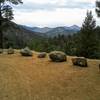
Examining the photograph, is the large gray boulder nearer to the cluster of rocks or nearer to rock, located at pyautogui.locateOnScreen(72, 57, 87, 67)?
the cluster of rocks

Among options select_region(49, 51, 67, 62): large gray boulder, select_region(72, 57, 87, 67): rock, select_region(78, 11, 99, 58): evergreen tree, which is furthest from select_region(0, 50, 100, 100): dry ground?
select_region(78, 11, 99, 58): evergreen tree

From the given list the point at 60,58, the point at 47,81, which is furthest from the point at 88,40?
the point at 47,81

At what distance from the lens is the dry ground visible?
1619 cm

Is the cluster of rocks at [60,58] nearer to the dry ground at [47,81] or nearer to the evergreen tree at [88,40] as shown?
the dry ground at [47,81]

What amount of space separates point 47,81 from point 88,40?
A: 3232 cm

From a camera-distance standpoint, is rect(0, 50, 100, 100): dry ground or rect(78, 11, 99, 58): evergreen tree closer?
rect(0, 50, 100, 100): dry ground

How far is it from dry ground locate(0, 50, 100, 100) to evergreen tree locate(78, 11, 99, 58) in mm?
25071

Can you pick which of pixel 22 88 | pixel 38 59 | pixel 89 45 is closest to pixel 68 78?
pixel 22 88

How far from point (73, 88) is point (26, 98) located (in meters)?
3.16

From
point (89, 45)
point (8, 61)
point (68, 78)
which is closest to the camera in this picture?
point (68, 78)

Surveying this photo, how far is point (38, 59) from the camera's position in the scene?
1052 inches

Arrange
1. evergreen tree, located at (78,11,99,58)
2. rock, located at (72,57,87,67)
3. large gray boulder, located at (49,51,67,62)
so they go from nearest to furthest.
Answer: rock, located at (72,57,87,67) < large gray boulder, located at (49,51,67,62) < evergreen tree, located at (78,11,99,58)

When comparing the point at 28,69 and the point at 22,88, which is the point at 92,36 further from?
the point at 22,88

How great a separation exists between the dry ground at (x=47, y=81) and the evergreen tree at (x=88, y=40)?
25071 millimetres
